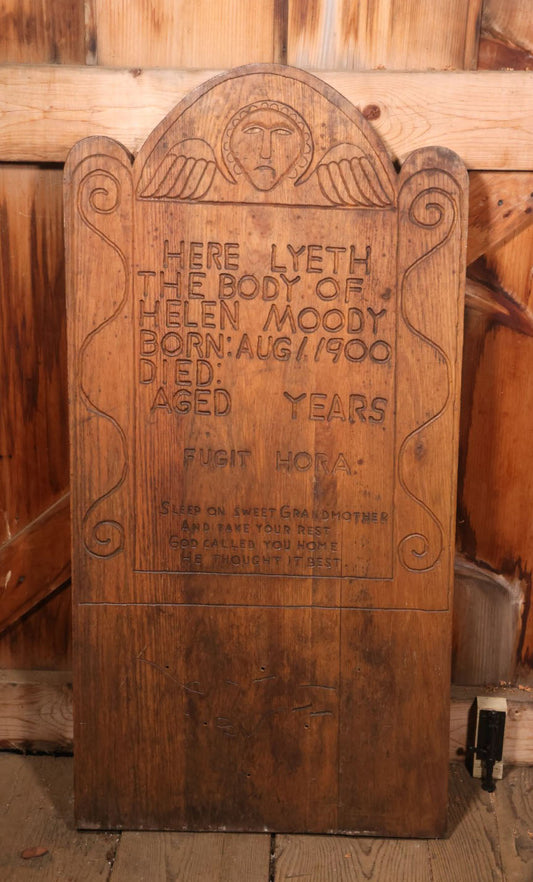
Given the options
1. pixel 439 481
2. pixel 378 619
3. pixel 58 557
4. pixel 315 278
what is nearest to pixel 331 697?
pixel 378 619

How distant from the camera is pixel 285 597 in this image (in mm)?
1906

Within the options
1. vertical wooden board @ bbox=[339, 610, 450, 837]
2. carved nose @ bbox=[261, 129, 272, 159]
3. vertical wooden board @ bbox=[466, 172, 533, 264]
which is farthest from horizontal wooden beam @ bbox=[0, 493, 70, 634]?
vertical wooden board @ bbox=[466, 172, 533, 264]

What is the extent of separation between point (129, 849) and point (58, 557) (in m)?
0.75

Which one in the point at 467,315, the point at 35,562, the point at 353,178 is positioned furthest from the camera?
the point at 35,562

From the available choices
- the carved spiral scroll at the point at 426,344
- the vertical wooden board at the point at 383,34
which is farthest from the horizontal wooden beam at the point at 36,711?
the vertical wooden board at the point at 383,34

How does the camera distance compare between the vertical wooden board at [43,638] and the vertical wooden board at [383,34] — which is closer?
the vertical wooden board at [383,34]

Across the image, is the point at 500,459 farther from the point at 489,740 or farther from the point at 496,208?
the point at 489,740

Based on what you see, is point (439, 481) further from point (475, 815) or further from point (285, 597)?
point (475, 815)

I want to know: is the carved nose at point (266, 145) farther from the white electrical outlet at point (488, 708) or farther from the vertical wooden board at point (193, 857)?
the vertical wooden board at point (193, 857)

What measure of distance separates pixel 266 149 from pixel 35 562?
1.23 meters

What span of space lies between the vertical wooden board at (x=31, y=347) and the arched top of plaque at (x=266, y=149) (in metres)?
0.38

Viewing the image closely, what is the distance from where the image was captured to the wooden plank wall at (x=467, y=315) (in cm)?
193

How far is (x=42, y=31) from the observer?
1972mm

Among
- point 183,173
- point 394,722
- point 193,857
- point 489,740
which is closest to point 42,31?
point 183,173
